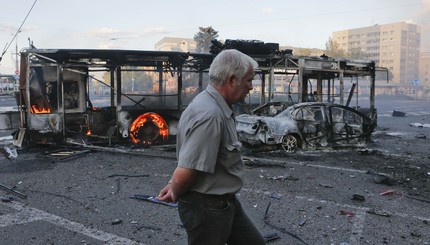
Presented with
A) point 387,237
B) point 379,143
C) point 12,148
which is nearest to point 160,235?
point 387,237

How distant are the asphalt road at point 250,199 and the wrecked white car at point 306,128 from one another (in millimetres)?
414

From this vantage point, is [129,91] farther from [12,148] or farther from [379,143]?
[379,143]

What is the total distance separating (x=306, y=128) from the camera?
1058 centimetres

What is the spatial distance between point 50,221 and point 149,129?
7.25m

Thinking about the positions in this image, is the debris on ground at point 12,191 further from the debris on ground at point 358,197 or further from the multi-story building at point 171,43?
the multi-story building at point 171,43

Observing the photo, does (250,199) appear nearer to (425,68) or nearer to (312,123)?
(312,123)

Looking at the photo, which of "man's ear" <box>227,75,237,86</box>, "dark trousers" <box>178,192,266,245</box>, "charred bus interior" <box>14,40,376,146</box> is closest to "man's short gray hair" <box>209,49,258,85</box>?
"man's ear" <box>227,75,237,86</box>

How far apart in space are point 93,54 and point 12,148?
3.62m

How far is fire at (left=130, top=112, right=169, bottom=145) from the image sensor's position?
12000 millimetres

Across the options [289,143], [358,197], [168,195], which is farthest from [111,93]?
[168,195]

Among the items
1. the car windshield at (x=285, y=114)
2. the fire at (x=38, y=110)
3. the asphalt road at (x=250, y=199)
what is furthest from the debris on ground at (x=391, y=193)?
the fire at (x=38, y=110)

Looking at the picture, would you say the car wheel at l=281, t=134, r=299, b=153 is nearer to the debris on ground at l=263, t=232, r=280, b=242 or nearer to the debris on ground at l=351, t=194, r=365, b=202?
the debris on ground at l=351, t=194, r=365, b=202

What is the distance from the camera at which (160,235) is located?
4570 millimetres

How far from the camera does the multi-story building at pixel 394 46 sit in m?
128
